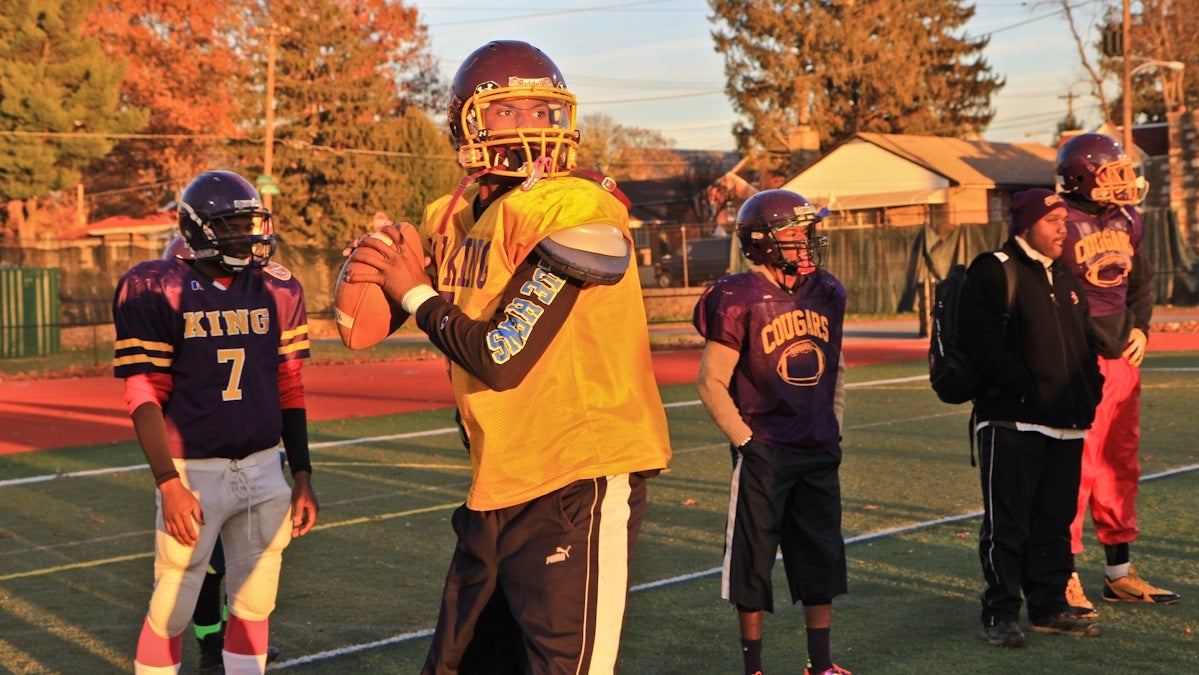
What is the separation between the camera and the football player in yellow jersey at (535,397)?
3176mm

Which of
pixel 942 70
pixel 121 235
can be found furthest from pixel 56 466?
pixel 942 70

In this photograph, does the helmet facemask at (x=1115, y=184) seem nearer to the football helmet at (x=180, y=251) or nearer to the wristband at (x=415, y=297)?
the football helmet at (x=180, y=251)

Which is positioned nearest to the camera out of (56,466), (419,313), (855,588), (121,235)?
(419,313)

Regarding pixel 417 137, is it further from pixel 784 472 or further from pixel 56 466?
pixel 784 472

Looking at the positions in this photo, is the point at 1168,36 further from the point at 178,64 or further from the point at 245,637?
the point at 245,637

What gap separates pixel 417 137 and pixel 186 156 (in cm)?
1175

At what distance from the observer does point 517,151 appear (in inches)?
131

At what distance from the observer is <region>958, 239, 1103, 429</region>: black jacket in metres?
5.93

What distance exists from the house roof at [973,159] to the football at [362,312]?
43.9 m

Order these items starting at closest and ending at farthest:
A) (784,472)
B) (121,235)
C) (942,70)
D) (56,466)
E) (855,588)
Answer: (784,472) → (855,588) → (56,466) → (121,235) → (942,70)

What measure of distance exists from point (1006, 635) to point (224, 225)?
3.75 m

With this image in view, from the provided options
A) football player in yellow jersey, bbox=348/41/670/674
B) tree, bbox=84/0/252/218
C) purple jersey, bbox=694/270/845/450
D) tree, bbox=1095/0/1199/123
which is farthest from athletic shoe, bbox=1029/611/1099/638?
tree, bbox=1095/0/1199/123

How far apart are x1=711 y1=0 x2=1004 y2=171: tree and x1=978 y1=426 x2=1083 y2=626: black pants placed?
Result: 53.7m

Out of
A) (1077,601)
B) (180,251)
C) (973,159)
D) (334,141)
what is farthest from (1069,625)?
(973,159)
